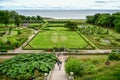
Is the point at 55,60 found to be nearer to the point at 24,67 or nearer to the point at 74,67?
the point at 24,67

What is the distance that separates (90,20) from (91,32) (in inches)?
1363

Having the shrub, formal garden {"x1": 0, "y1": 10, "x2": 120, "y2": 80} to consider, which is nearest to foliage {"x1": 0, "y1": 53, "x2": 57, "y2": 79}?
formal garden {"x1": 0, "y1": 10, "x2": 120, "y2": 80}

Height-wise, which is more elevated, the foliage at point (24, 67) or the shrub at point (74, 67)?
the shrub at point (74, 67)

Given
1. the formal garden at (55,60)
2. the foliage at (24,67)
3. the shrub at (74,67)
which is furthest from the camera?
the foliage at (24,67)

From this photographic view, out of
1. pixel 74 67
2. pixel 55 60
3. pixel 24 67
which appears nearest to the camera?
pixel 74 67

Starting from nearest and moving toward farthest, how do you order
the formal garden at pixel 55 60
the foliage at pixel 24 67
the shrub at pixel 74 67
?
1. the formal garden at pixel 55 60
2. the shrub at pixel 74 67
3. the foliage at pixel 24 67

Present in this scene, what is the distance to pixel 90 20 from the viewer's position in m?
98.0

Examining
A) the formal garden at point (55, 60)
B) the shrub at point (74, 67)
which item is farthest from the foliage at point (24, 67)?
the shrub at point (74, 67)

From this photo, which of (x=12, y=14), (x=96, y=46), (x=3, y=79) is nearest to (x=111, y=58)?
(x=96, y=46)

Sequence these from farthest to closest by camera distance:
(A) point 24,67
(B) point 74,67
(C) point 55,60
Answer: (C) point 55,60, (A) point 24,67, (B) point 74,67

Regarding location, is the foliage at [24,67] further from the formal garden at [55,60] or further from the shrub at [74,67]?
the shrub at [74,67]

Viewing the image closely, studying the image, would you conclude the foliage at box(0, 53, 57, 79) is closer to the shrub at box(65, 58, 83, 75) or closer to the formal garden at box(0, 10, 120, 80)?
the formal garden at box(0, 10, 120, 80)

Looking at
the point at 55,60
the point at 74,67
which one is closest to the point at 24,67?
the point at 55,60

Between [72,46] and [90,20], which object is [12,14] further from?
[72,46]
